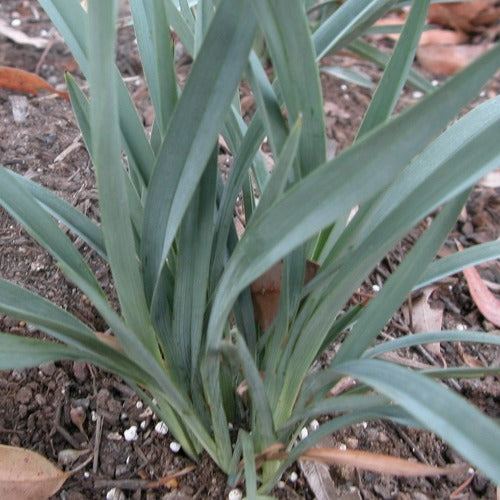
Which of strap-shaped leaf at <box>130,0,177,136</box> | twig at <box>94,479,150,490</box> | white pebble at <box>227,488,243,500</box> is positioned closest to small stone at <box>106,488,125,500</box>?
twig at <box>94,479,150,490</box>

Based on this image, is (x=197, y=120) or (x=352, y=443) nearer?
(x=197, y=120)

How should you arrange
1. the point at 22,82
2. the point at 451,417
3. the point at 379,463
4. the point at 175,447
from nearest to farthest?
1. the point at 451,417
2. the point at 379,463
3. the point at 175,447
4. the point at 22,82

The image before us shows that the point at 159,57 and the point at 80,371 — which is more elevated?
the point at 159,57

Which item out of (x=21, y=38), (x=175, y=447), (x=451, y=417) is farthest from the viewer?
(x=21, y=38)

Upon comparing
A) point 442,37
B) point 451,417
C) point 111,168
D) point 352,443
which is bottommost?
point 352,443

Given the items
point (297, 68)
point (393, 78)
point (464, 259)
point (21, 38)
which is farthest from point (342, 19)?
point (21, 38)

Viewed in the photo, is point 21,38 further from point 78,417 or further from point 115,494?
point 115,494

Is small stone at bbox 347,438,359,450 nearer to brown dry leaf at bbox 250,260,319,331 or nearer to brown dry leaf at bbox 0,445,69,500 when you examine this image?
brown dry leaf at bbox 250,260,319,331
